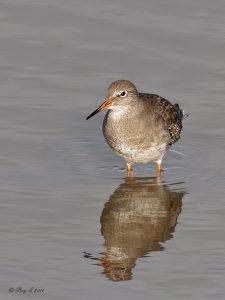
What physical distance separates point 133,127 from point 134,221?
227 cm

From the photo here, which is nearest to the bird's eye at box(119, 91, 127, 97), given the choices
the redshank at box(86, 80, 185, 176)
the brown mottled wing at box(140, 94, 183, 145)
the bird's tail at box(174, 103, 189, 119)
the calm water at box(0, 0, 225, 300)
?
the redshank at box(86, 80, 185, 176)

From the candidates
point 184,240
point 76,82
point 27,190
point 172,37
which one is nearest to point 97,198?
point 27,190

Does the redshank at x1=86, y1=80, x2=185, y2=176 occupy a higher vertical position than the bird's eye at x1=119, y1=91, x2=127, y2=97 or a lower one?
lower

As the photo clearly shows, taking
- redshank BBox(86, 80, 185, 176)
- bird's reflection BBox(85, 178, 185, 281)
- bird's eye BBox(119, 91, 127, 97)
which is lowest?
bird's reflection BBox(85, 178, 185, 281)

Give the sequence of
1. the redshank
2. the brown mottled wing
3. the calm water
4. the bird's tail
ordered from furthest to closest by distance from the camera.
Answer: the bird's tail < the brown mottled wing < the redshank < the calm water

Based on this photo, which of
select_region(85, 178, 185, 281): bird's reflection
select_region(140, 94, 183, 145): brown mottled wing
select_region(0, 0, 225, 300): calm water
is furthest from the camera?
select_region(140, 94, 183, 145): brown mottled wing

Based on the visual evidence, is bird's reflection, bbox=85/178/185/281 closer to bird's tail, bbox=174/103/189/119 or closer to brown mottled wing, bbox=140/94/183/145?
brown mottled wing, bbox=140/94/183/145

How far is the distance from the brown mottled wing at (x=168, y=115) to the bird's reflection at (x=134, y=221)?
2.94 ft

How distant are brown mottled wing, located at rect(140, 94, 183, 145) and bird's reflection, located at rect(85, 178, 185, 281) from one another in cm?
90

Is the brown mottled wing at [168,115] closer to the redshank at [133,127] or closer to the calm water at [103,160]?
the redshank at [133,127]

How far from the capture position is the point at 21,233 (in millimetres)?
12719

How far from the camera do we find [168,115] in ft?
52.4

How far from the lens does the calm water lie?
11.7 m

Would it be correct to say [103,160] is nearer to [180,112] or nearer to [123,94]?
[123,94]
